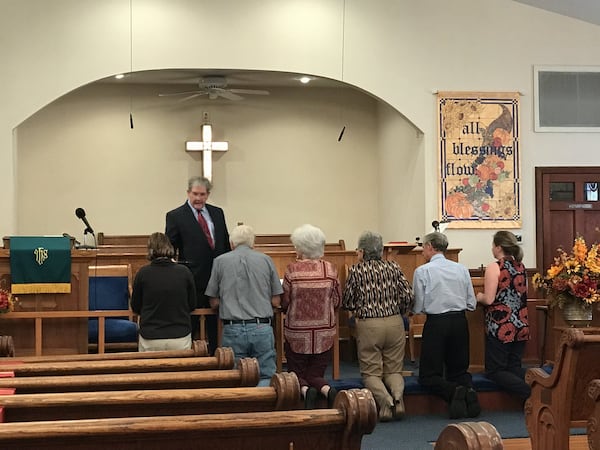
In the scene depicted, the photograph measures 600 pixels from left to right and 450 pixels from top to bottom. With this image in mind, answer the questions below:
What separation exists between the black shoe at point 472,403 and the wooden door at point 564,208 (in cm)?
383

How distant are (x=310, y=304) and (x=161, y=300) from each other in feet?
3.26

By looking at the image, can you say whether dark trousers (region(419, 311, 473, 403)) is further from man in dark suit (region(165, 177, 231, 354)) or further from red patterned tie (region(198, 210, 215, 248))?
red patterned tie (region(198, 210, 215, 248))

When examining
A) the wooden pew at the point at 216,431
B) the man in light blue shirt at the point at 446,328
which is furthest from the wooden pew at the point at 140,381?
the man in light blue shirt at the point at 446,328

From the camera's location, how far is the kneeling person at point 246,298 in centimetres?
538

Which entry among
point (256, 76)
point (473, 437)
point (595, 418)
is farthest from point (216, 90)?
point (473, 437)

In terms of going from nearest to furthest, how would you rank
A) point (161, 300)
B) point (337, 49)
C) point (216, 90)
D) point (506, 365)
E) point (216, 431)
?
1. point (216, 431)
2. point (161, 300)
3. point (506, 365)
4. point (337, 49)
5. point (216, 90)

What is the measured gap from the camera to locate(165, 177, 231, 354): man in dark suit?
5777 mm

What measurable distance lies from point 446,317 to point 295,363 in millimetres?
1097

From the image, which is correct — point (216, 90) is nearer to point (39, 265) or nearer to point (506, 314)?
point (39, 265)

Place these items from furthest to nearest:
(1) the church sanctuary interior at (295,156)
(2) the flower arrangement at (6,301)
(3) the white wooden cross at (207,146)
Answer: (3) the white wooden cross at (207,146) → (2) the flower arrangement at (6,301) → (1) the church sanctuary interior at (295,156)

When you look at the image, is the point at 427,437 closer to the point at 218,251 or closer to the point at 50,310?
the point at 218,251

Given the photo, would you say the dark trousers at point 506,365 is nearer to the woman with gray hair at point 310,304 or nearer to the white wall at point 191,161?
the woman with gray hair at point 310,304

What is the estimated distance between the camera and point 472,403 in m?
5.68

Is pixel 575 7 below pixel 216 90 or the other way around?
the other way around
